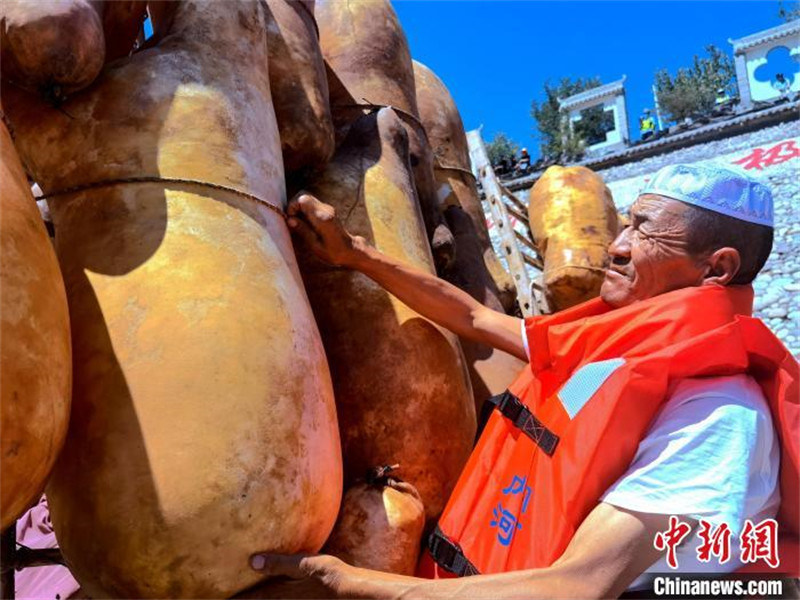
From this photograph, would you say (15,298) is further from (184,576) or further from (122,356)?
(184,576)

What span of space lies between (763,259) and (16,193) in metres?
1.48

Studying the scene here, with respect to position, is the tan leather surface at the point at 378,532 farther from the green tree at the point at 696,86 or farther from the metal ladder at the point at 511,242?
the green tree at the point at 696,86

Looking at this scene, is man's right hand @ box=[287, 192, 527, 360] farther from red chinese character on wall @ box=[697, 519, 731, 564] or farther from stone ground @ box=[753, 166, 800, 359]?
stone ground @ box=[753, 166, 800, 359]

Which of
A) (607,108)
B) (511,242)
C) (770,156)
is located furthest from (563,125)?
(511,242)

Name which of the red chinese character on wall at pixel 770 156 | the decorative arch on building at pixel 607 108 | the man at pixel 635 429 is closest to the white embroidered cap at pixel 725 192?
the man at pixel 635 429

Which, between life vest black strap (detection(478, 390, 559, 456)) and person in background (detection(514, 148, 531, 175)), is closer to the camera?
life vest black strap (detection(478, 390, 559, 456))

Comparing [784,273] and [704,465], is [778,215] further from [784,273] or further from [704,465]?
[704,465]

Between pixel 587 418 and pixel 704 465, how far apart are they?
0.21 metres

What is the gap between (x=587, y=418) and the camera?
149 centimetres

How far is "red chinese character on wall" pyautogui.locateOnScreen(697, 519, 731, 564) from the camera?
4.53 ft

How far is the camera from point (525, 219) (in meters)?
5.31

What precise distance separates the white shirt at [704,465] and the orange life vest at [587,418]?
0.03 meters

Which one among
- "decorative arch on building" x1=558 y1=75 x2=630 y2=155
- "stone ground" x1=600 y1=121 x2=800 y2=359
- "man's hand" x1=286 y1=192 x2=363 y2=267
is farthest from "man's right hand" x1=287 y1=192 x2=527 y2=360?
"decorative arch on building" x1=558 y1=75 x2=630 y2=155

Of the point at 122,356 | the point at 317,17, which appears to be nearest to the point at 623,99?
the point at 317,17
